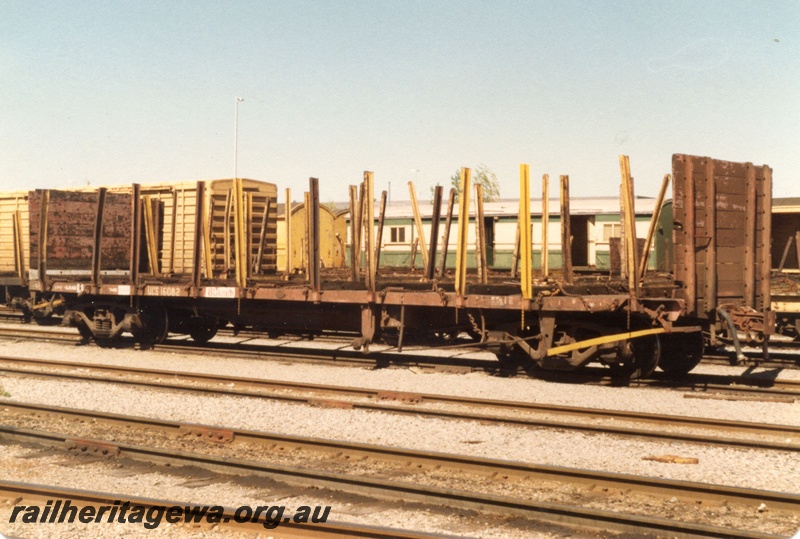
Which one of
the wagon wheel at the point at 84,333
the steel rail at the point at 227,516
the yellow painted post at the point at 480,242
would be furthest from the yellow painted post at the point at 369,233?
the wagon wheel at the point at 84,333

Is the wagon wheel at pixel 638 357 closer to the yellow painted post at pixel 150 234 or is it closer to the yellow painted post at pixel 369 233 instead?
the yellow painted post at pixel 369 233

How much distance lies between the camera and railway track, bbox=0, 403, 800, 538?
16.5 ft

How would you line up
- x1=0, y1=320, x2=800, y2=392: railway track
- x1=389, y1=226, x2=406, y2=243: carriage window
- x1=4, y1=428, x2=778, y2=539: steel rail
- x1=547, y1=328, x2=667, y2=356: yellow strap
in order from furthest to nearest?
x1=389, y1=226, x2=406, y2=243: carriage window
x1=0, y1=320, x2=800, y2=392: railway track
x1=547, y1=328, x2=667, y2=356: yellow strap
x1=4, y1=428, x2=778, y2=539: steel rail

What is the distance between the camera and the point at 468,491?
556 centimetres

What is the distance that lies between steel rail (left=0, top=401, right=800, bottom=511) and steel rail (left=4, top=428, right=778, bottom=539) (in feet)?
2.54

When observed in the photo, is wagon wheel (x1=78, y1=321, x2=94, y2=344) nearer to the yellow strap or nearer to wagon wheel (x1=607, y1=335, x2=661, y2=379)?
the yellow strap

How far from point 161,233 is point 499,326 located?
35.2 feet

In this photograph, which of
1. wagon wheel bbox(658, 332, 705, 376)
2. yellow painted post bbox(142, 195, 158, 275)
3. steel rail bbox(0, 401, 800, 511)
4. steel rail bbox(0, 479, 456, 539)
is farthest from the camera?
yellow painted post bbox(142, 195, 158, 275)

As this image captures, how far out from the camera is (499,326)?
37.3 ft

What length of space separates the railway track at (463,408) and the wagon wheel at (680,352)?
3.07m

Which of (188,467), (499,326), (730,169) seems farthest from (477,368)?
(188,467)

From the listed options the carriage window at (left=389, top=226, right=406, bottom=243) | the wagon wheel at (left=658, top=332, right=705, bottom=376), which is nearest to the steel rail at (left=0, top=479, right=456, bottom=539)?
the wagon wheel at (left=658, top=332, right=705, bottom=376)

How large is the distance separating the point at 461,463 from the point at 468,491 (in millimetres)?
899

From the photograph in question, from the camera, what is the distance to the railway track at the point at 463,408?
7.70 metres
